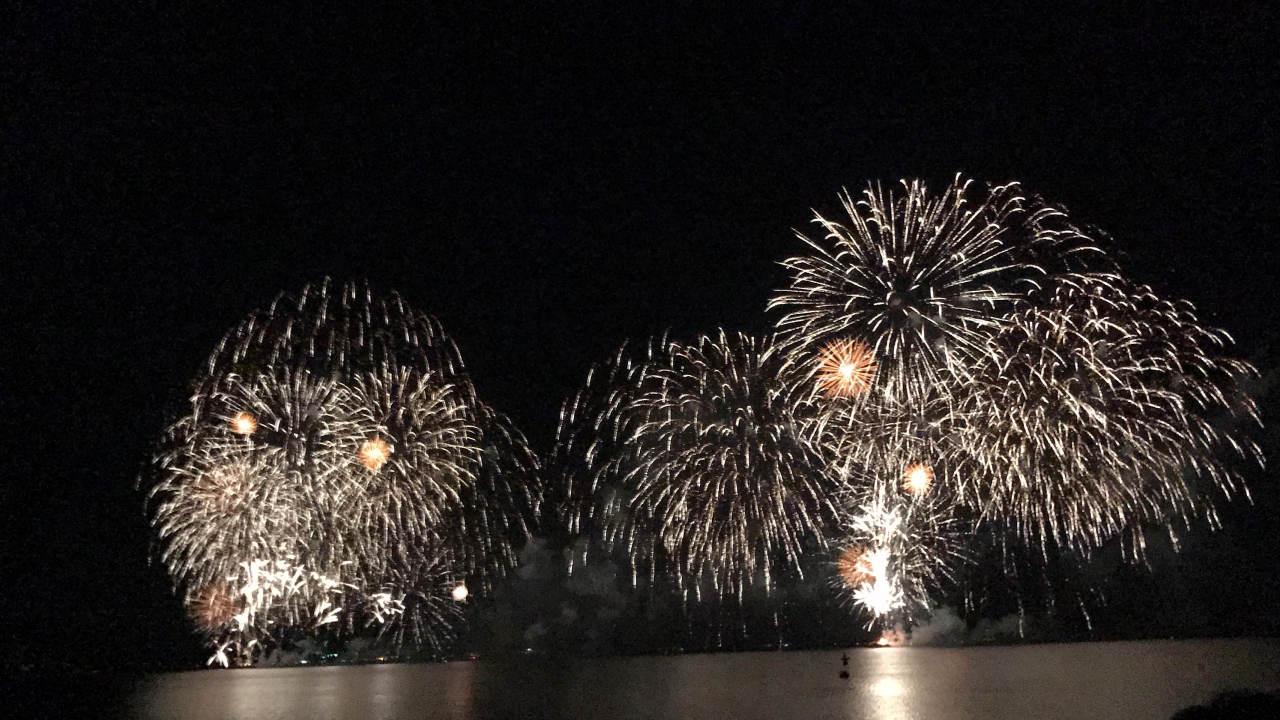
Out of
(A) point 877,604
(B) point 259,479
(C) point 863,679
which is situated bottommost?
(C) point 863,679

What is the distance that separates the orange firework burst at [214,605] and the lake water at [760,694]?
5010mm

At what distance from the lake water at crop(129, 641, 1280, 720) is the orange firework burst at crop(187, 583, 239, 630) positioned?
16.4 ft

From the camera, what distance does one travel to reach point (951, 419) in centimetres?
4369

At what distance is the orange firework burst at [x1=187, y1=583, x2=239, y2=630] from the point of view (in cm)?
7706

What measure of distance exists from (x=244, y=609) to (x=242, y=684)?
28.5ft

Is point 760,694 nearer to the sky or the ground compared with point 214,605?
nearer to the ground

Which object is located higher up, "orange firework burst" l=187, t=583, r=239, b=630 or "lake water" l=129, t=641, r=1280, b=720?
"orange firework burst" l=187, t=583, r=239, b=630

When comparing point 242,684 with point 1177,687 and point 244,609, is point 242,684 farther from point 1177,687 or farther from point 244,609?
point 1177,687

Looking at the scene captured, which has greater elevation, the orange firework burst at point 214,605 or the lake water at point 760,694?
the orange firework burst at point 214,605

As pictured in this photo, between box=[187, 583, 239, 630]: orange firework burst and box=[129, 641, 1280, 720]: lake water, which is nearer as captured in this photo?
box=[129, 641, 1280, 720]: lake water

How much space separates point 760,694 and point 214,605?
156ft

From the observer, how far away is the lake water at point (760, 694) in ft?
138

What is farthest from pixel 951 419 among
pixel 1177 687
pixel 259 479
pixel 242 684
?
pixel 242 684

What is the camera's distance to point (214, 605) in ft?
267
